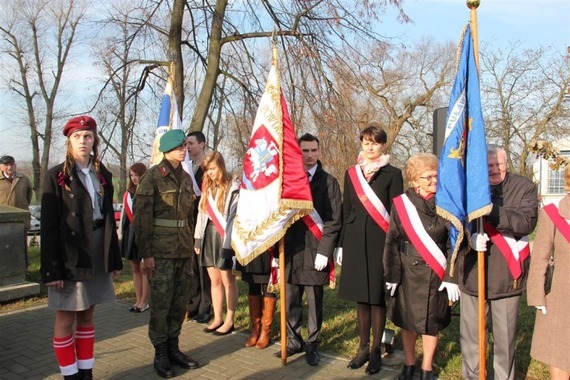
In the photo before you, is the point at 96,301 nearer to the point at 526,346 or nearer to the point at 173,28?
the point at 526,346

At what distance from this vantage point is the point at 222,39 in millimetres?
9664

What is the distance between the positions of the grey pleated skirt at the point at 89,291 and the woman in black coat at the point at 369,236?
2.10 m

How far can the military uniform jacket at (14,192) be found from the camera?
9.43 meters

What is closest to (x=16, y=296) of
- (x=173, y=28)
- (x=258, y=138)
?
(x=258, y=138)

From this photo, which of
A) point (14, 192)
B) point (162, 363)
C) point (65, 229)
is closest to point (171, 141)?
point (65, 229)

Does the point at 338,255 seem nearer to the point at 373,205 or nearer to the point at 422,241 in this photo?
the point at 373,205

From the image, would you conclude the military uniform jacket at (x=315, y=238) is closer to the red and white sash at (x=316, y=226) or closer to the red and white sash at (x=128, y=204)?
the red and white sash at (x=316, y=226)

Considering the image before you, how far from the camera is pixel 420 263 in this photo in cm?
408

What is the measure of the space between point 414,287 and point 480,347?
661mm

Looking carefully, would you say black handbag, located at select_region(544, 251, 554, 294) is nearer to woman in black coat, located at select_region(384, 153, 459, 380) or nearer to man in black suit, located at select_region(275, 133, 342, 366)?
woman in black coat, located at select_region(384, 153, 459, 380)

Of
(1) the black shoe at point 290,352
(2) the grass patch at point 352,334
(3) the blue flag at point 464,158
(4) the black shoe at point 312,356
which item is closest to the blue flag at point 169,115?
(2) the grass patch at point 352,334

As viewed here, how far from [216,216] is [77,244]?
76.8 inches

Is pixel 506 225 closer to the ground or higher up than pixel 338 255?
higher up

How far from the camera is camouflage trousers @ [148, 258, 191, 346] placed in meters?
4.48
